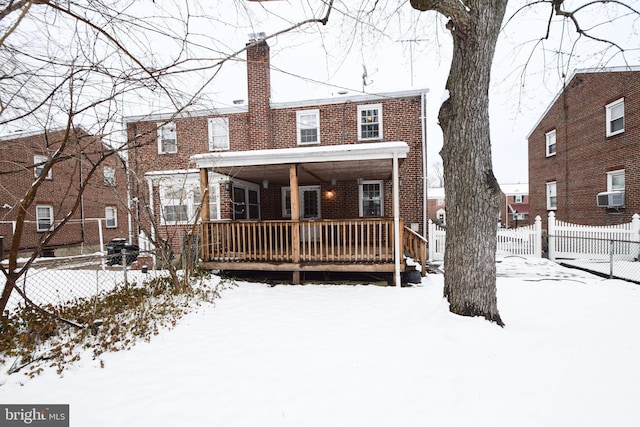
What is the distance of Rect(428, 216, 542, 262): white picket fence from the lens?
9797 mm

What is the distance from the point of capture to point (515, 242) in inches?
406

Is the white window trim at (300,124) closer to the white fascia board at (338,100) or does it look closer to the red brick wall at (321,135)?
the red brick wall at (321,135)

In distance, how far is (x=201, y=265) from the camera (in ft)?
22.6

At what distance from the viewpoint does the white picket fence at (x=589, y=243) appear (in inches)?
361

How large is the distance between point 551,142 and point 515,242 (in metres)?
7.73

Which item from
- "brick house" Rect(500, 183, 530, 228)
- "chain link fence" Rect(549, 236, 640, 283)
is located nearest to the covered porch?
"chain link fence" Rect(549, 236, 640, 283)

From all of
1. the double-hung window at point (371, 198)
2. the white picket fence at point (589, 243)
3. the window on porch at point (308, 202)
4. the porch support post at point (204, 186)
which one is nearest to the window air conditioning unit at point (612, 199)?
the white picket fence at point (589, 243)

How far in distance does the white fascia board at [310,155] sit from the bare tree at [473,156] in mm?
2146

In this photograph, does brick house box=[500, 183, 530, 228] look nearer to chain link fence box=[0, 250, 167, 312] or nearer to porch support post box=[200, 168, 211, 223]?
porch support post box=[200, 168, 211, 223]

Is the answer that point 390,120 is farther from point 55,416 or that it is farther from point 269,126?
point 55,416

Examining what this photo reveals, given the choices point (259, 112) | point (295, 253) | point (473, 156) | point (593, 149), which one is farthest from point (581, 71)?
point (295, 253)

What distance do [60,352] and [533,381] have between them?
5.17 meters

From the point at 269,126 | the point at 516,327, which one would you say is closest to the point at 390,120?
the point at 269,126

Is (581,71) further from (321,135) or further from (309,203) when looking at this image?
(309,203)
